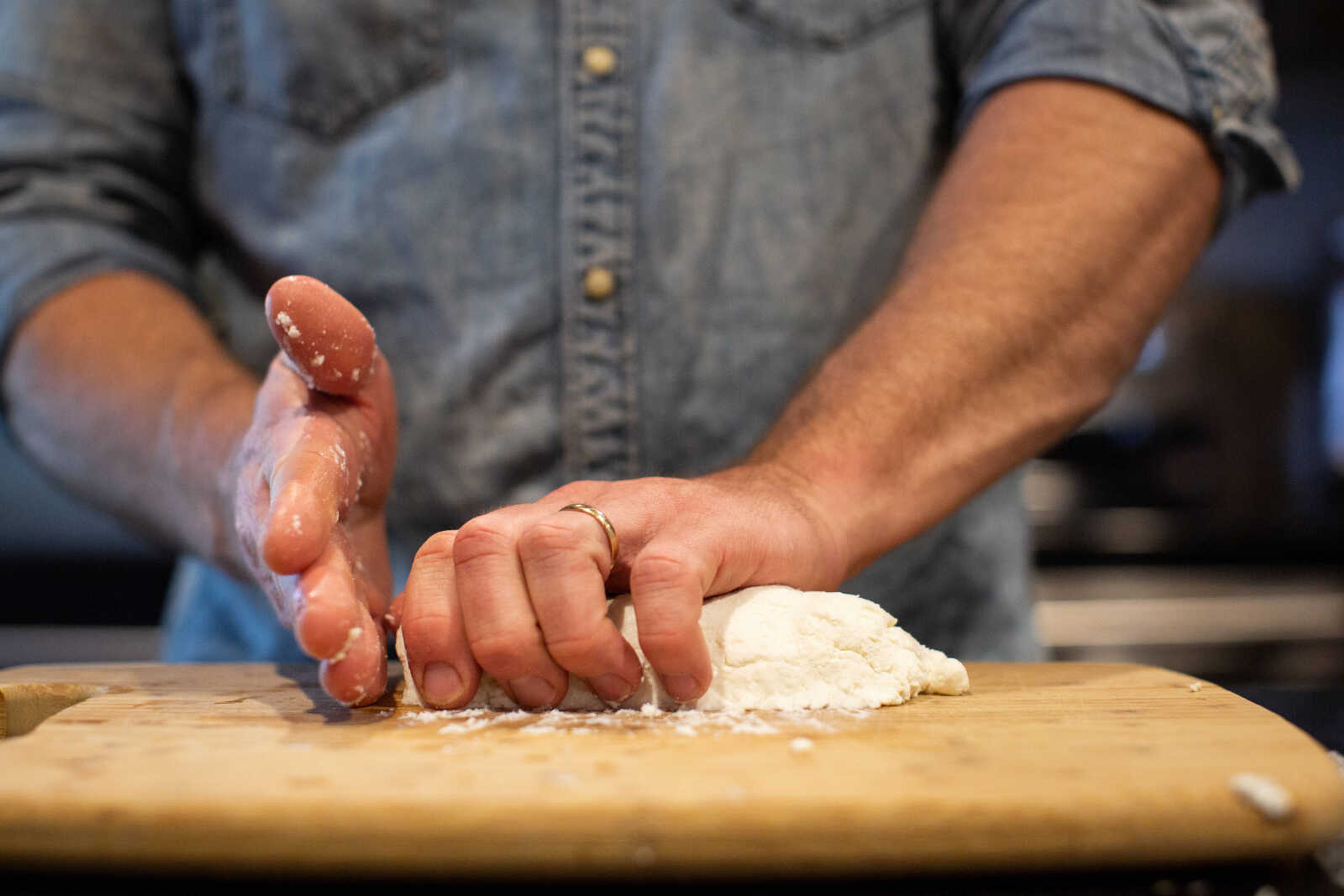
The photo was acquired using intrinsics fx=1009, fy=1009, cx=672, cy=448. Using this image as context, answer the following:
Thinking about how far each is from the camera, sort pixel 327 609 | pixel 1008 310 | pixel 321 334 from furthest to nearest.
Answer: pixel 1008 310 → pixel 321 334 → pixel 327 609

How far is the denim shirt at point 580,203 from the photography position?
115 centimetres

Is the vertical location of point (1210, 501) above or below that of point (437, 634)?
below

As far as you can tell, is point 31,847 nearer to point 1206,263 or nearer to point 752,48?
point 752,48

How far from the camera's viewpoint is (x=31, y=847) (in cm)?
56

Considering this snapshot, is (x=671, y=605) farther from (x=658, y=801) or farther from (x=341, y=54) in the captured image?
(x=341, y=54)

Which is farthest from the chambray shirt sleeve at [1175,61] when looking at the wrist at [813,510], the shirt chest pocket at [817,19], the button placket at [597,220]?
the wrist at [813,510]

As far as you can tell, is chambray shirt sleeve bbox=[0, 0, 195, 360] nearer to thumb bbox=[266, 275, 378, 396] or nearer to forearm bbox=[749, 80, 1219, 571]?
thumb bbox=[266, 275, 378, 396]

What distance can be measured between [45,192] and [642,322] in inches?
29.1

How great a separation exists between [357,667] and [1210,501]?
8.88ft

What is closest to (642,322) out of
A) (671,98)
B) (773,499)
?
(671,98)

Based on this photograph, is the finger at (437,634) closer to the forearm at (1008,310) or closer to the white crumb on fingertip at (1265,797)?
the forearm at (1008,310)

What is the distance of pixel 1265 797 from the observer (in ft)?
1.86

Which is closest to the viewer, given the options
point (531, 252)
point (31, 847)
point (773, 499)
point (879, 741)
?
point (31, 847)

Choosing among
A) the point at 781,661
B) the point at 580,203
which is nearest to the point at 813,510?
the point at 781,661
